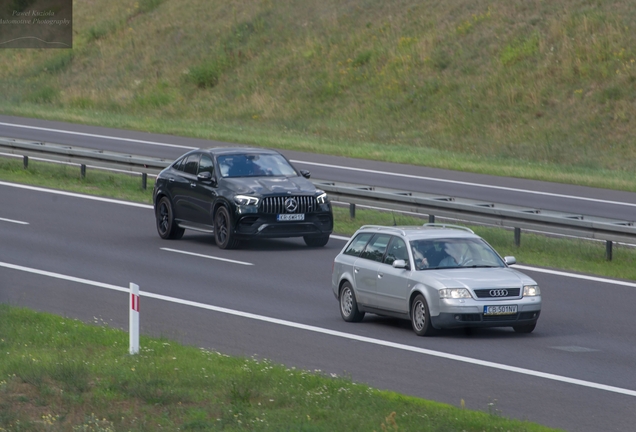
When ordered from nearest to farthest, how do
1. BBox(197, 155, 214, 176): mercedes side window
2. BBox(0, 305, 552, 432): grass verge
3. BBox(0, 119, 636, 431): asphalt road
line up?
BBox(0, 305, 552, 432): grass verge < BBox(0, 119, 636, 431): asphalt road < BBox(197, 155, 214, 176): mercedes side window

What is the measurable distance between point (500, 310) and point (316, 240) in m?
8.33

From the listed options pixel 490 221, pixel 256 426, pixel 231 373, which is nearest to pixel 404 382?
pixel 231 373

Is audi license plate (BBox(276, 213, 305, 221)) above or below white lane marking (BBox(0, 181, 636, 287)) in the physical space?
above

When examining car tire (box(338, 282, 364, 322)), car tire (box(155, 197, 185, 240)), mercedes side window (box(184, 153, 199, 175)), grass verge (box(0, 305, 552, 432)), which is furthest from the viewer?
mercedes side window (box(184, 153, 199, 175))

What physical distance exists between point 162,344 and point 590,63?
3204cm

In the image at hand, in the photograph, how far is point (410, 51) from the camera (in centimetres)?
4762

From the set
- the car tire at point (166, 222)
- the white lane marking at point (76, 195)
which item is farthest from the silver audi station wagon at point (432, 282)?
the white lane marking at point (76, 195)

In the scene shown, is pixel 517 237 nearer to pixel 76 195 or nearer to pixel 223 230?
pixel 223 230

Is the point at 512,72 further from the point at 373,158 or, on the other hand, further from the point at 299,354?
the point at 299,354

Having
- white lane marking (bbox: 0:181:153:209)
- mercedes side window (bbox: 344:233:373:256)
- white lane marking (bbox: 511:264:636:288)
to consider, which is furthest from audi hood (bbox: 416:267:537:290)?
white lane marking (bbox: 0:181:153:209)

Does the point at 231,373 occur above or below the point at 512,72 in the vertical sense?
below

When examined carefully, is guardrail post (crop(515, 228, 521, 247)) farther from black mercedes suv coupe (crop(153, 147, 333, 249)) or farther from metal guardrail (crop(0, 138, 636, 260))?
black mercedes suv coupe (crop(153, 147, 333, 249))

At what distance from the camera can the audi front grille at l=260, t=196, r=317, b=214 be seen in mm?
21109

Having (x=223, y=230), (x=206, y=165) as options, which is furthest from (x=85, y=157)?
(x=223, y=230)
